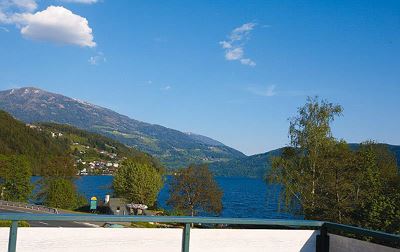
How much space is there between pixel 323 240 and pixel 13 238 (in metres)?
2.73

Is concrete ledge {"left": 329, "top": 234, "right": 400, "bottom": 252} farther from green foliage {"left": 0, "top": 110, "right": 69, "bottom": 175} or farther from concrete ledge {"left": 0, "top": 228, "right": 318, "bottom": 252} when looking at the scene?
green foliage {"left": 0, "top": 110, "right": 69, "bottom": 175}

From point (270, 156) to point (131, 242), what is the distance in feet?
93.0

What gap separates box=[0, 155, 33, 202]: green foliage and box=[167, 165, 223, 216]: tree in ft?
78.6

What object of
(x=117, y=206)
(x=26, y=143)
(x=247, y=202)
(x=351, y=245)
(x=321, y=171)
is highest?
(x=26, y=143)

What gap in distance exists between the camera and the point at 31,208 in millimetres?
46031

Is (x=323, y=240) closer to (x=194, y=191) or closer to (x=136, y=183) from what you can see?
(x=194, y=191)

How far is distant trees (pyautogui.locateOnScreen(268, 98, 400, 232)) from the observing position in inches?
1102

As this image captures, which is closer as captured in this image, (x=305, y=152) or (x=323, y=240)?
(x=323, y=240)

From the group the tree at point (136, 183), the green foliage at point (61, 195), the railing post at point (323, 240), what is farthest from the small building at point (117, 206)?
the railing post at point (323, 240)

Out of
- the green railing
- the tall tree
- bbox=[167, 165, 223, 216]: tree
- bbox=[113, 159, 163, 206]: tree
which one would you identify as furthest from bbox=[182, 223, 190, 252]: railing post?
bbox=[113, 159, 163, 206]: tree

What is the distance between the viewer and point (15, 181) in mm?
64750

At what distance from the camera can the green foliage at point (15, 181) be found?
6444 cm

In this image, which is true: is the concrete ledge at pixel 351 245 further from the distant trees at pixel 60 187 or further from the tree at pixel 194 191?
the distant trees at pixel 60 187

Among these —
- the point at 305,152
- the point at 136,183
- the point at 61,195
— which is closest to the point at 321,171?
the point at 305,152
